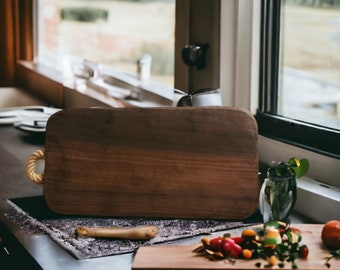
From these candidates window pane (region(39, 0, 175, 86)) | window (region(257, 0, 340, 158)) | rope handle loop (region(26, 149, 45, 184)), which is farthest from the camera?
window pane (region(39, 0, 175, 86))

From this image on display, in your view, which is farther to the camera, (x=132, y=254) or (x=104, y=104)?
(x=104, y=104)

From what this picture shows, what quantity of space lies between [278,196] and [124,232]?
1.05 feet

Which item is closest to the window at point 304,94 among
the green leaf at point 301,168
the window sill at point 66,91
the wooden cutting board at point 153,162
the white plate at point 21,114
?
the green leaf at point 301,168

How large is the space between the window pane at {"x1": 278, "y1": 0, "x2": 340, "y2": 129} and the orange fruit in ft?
1.90

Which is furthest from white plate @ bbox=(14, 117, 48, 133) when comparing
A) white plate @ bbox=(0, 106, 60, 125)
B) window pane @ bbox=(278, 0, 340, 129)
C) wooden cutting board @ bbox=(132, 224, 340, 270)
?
wooden cutting board @ bbox=(132, 224, 340, 270)

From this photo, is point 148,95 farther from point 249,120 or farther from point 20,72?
point 20,72

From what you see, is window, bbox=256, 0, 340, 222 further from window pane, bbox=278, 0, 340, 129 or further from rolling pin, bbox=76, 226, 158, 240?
rolling pin, bbox=76, 226, 158, 240

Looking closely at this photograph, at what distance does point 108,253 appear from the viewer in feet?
4.31

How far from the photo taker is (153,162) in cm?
151

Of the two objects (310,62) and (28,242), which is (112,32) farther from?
(28,242)

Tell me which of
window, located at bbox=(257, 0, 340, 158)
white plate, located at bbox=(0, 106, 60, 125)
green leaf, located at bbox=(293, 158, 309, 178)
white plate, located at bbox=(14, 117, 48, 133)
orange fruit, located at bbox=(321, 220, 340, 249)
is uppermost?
window, located at bbox=(257, 0, 340, 158)

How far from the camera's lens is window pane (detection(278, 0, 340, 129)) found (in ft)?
5.70

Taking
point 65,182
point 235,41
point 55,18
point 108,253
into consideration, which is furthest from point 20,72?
point 108,253

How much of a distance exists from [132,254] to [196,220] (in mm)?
240
